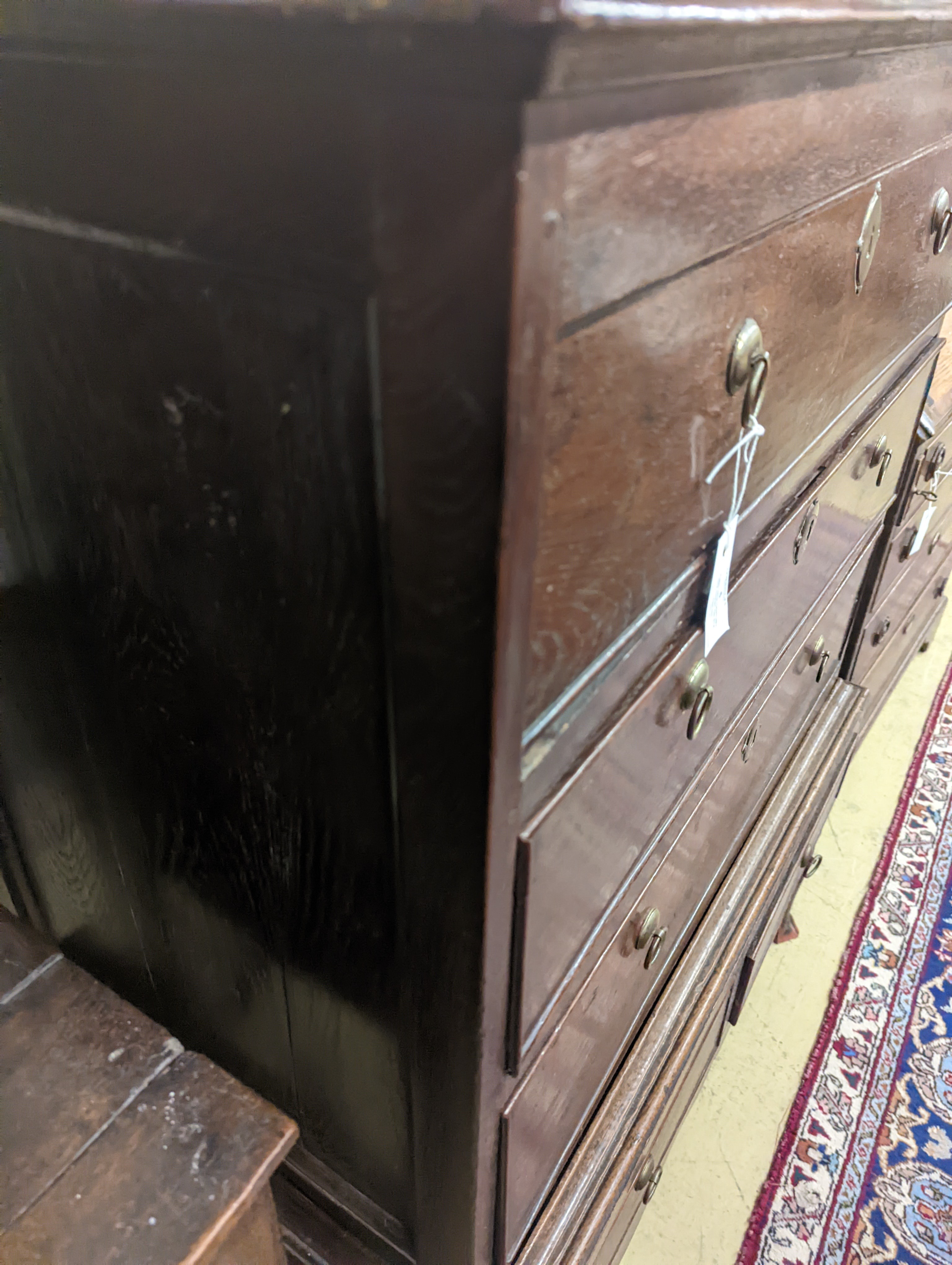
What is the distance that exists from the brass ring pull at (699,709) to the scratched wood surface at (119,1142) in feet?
1.38

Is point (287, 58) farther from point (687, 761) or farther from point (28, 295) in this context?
point (687, 761)

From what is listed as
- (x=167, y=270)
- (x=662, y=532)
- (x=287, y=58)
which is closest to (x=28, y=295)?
(x=167, y=270)

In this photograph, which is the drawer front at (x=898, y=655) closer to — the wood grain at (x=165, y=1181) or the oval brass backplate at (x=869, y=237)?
the oval brass backplate at (x=869, y=237)

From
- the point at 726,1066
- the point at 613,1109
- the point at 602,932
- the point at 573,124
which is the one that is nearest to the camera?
the point at 573,124

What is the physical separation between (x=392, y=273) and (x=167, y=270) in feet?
0.47

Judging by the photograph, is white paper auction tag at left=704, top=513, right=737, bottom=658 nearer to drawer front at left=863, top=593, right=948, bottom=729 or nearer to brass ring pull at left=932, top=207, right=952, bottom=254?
brass ring pull at left=932, top=207, right=952, bottom=254

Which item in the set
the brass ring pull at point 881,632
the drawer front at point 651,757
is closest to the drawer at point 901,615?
the brass ring pull at point 881,632

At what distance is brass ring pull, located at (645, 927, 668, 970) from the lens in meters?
0.74

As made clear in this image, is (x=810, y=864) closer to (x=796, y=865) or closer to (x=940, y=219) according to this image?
(x=796, y=865)

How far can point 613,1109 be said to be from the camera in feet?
2.50

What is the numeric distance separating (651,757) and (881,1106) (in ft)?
3.49

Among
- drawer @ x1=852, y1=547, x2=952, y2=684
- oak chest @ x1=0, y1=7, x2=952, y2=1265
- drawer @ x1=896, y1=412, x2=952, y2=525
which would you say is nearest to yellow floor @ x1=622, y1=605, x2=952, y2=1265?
drawer @ x1=852, y1=547, x2=952, y2=684

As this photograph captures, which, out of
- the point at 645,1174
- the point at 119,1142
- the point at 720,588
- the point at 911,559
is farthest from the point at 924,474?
the point at 119,1142

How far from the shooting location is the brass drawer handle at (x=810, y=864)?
4.55 feet
